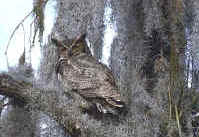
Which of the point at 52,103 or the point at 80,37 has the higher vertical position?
the point at 80,37

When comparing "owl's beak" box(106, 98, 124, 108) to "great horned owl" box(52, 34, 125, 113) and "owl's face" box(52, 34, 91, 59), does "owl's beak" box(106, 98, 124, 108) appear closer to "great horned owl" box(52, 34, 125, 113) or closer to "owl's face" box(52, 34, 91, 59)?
"great horned owl" box(52, 34, 125, 113)

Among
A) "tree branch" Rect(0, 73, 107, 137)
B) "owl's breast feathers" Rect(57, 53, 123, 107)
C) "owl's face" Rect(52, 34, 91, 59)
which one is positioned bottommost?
"tree branch" Rect(0, 73, 107, 137)

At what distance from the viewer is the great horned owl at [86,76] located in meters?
0.86

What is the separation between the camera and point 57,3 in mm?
1021

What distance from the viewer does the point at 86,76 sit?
2.93 ft

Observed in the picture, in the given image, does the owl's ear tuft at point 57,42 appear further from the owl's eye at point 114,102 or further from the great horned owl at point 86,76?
the owl's eye at point 114,102

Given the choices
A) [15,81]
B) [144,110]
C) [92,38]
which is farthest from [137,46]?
[15,81]

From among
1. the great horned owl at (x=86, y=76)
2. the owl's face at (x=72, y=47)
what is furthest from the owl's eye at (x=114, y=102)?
the owl's face at (x=72, y=47)

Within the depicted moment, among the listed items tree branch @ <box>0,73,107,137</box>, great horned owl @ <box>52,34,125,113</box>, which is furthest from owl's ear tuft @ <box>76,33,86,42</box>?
tree branch @ <box>0,73,107,137</box>

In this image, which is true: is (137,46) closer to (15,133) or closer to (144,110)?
(144,110)

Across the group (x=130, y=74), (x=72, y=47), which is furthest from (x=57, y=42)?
(x=130, y=74)

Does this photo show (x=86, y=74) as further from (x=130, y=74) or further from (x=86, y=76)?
(x=130, y=74)

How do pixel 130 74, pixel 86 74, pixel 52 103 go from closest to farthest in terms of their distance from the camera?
pixel 52 103
pixel 86 74
pixel 130 74

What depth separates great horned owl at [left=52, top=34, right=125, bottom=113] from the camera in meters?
0.86
